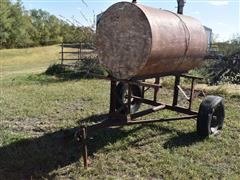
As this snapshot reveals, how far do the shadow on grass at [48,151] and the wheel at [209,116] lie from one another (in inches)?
9.8

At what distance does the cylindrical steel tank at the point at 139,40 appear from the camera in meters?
5.60

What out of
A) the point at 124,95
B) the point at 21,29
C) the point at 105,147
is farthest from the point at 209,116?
the point at 21,29

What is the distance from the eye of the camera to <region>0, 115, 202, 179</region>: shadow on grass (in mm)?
5160

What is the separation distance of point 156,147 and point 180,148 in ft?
1.27

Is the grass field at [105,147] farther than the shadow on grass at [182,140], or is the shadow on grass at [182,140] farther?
the shadow on grass at [182,140]

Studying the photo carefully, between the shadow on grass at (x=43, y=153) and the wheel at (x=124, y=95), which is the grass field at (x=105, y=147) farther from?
the wheel at (x=124, y=95)

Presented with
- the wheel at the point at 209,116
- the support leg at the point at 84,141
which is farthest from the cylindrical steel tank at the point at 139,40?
the support leg at the point at 84,141

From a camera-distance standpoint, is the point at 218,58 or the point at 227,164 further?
the point at 218,58

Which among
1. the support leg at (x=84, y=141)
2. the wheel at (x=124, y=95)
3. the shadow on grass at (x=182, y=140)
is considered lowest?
the shadow on grass at (x=182, y=140)

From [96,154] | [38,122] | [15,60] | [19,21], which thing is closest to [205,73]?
[38,122]

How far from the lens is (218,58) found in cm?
1476

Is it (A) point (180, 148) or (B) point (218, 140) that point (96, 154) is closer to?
(A) point (180, 148)

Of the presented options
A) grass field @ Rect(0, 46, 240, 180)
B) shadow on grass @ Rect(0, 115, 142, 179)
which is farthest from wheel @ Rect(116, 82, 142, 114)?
shadow on grass @ Rect(0, 115, 142, 179)

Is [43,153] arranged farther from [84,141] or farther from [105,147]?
[105,147]
